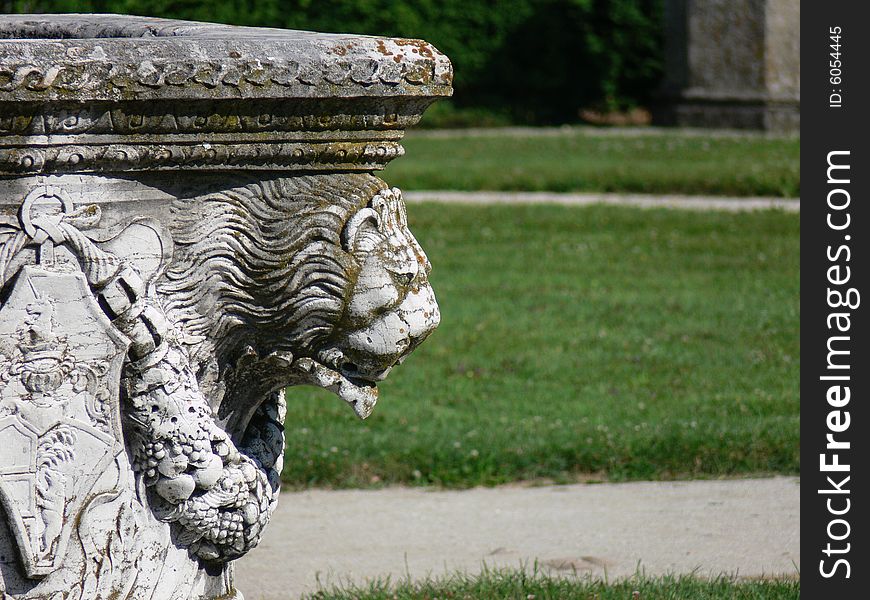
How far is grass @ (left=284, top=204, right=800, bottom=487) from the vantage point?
15.2 feet

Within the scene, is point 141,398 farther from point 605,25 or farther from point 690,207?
point 605,25

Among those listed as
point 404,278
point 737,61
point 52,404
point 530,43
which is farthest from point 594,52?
point 52,404

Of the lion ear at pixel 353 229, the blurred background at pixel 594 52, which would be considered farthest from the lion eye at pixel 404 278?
the blurred background at pixel 594 52

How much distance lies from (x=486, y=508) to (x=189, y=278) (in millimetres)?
2070

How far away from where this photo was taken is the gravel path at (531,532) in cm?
368

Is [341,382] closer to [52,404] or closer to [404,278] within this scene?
[404,278]

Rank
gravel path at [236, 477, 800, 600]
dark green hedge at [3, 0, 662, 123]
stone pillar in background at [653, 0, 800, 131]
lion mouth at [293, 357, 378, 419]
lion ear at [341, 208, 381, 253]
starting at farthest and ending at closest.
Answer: dark green hedge at [3, 0, 662, 123] → stone pillar in background at [653, 0, 800, 131] → gravel path at [236, 477, 800, 600] → lion mouth at [293, 357, 378, 419] → lion ear at [341, 208, 381, 253]

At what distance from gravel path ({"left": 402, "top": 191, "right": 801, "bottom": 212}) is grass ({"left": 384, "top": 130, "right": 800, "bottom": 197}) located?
18cm

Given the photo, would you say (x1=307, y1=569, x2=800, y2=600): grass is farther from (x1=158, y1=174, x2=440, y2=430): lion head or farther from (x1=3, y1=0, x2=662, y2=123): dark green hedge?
(x1=3, y1=0, x2=662, y2=123): dark green hedge

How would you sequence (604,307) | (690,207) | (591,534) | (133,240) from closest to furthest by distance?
(133,240) < (591,534) < (604,307) < (690,207)

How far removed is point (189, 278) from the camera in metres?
2.42

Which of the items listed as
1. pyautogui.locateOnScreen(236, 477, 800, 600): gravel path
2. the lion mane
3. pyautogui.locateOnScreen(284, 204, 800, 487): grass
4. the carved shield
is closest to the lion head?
the lion mane

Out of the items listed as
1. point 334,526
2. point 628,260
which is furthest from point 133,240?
point 628,260

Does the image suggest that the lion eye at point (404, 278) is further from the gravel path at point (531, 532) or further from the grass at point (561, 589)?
the gravel path at point (531, 532)
